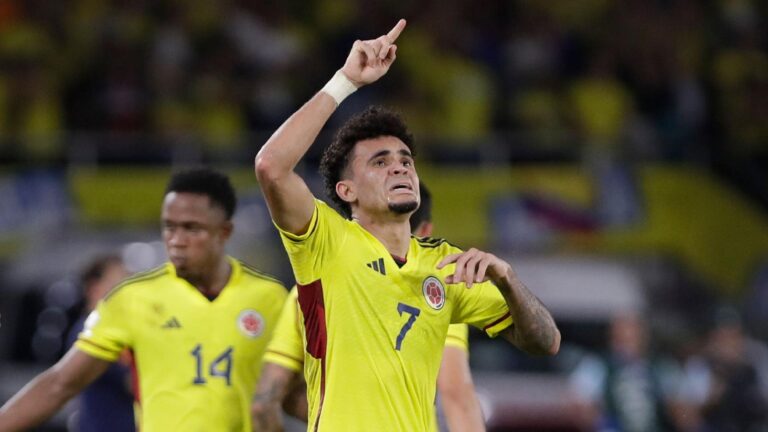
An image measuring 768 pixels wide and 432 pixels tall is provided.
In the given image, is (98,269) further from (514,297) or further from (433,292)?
(514,297)

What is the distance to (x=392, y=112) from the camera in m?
6.08

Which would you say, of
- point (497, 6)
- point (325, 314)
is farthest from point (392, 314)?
point (497, 6)

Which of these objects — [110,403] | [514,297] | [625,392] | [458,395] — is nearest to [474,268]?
[514,297]

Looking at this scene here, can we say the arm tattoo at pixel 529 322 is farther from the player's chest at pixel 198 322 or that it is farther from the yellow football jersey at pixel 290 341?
the player's chest at pixel 198 322

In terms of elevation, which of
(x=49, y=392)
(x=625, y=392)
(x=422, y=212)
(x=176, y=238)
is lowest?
(x=49, y=392)

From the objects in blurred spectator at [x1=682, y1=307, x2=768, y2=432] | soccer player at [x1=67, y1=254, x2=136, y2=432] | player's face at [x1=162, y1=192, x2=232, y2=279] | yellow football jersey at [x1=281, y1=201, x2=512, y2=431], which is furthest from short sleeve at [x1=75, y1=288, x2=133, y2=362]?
blurred spectator at [x1=682, y1=307, x2=768, y2=432]

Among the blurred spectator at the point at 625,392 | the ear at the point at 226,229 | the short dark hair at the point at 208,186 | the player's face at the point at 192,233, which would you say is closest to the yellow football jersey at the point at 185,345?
the player's face at the point at 192,233

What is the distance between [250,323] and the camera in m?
7.13

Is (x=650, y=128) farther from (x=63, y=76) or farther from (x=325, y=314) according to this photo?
(x=325, y=314)

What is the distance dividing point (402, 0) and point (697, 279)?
501 centimetres

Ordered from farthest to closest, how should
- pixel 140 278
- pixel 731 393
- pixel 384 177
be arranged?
pixel 731 393, pixel 140 278, pixel 384 177

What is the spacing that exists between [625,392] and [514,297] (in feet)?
22.2

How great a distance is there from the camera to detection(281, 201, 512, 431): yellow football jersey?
5.54 meters

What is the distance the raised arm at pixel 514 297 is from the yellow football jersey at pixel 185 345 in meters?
1.52
